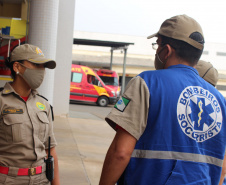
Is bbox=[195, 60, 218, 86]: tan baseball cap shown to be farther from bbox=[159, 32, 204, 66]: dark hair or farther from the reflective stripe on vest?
the reflective stripe on vest

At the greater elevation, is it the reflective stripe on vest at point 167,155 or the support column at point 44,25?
the support column at point 44,25

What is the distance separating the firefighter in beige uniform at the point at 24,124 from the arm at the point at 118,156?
925 millimetres

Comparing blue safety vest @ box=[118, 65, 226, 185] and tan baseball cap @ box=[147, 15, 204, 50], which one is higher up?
tan baseball cap @ box=[147, 15, 204, 50]

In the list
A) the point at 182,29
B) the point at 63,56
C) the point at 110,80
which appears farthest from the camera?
the point at 110,80

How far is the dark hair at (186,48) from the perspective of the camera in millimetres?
1832

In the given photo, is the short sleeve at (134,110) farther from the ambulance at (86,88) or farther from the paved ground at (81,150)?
the ambulance at (86,88)

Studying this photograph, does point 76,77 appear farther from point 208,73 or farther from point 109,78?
point 208,73

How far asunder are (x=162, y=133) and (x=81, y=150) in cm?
616

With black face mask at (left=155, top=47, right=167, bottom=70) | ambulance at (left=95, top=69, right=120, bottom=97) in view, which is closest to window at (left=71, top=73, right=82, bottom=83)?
ambulance at (left=95, top=69, right=120, bottom=97)

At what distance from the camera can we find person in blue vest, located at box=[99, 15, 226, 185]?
1670 mm

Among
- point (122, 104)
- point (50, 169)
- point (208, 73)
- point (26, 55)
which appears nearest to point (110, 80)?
point (208, 73)

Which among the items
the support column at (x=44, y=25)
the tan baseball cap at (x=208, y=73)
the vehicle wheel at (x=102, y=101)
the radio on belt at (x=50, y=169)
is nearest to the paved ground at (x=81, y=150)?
the support column at (x=44, y=25)

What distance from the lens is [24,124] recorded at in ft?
8.02

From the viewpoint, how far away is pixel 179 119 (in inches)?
66.7
